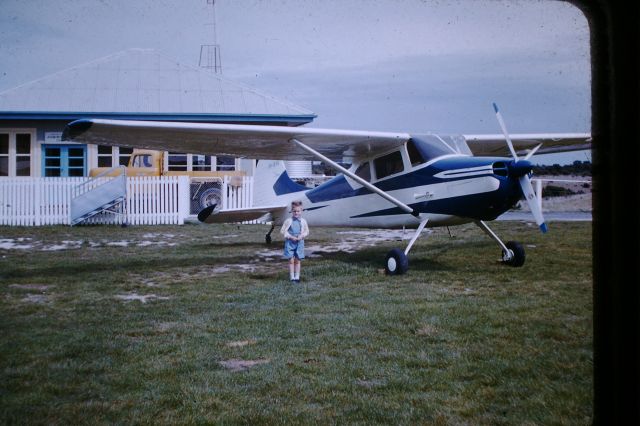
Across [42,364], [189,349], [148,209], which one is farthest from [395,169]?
[148,209]

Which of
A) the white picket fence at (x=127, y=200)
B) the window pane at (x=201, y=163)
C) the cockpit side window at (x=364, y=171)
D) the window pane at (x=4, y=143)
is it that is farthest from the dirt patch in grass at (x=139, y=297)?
the window pane at (x=4, y=143)

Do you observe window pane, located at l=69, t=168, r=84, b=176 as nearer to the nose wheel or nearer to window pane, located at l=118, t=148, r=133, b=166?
window pane, located at l=118, t=148, r=133, b=166

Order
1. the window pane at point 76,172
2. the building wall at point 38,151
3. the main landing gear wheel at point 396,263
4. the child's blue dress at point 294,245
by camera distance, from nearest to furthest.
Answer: the child's blue dress at point 294,245 → the main landing gear wheel at point 396,263 → the building wall at point 38,151 → the window pane at point 76,172

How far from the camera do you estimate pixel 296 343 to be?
455cm

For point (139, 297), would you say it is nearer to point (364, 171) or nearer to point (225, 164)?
point (364, 171)

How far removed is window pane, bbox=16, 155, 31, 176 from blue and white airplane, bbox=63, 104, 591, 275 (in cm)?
1419

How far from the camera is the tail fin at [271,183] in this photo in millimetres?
12570

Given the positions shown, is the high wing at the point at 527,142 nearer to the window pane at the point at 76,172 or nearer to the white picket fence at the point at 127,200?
the white picket fence at the point at 127,200

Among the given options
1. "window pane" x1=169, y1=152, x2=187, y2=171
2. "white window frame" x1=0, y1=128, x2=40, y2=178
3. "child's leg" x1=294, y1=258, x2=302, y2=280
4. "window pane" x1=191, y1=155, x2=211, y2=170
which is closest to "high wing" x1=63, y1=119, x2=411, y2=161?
"child's leg" x1=294, y1=258, x2=302, y2=280

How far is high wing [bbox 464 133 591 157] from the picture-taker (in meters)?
11.4

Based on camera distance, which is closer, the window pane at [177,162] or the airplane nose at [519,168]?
the airplane nose at [519,168]

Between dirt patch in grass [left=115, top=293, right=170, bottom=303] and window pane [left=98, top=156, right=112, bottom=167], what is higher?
window pane [left=98, top=156, right=112, bottom=167]

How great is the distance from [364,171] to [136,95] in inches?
507

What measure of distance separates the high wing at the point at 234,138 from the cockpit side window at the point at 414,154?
120mm
